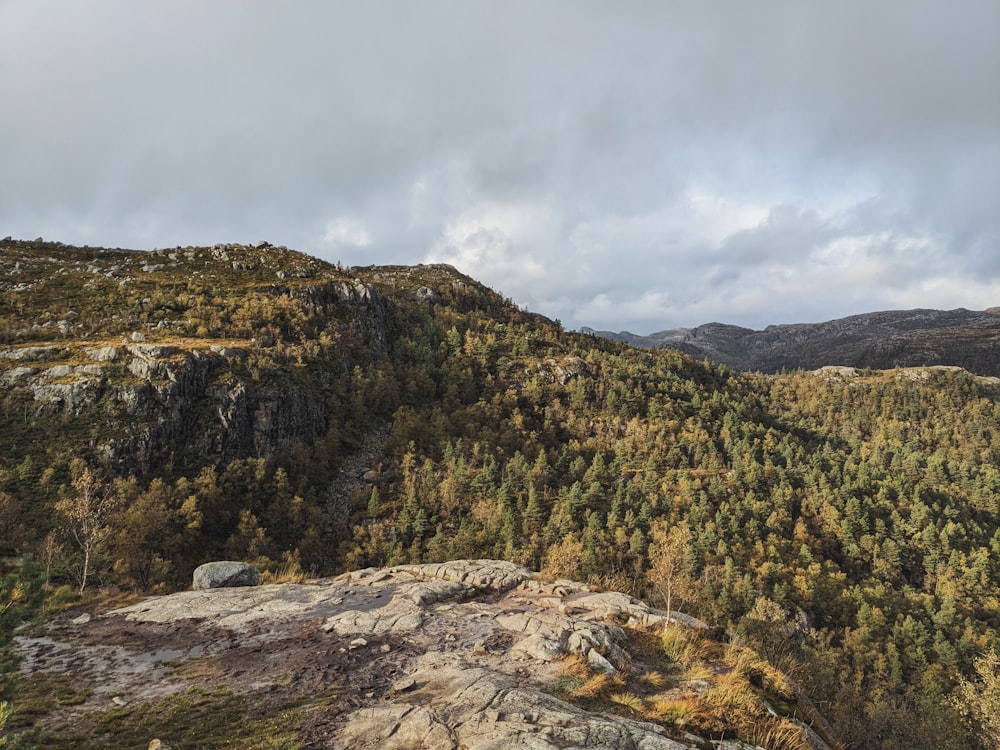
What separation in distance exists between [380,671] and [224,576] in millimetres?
16678

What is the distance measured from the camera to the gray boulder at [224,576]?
25.3 metres

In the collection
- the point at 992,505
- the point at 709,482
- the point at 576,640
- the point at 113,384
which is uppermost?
the point at 113,384

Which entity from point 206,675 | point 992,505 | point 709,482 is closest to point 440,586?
point 206,675

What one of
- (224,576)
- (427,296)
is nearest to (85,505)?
(224,576)

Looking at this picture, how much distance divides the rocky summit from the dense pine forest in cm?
450

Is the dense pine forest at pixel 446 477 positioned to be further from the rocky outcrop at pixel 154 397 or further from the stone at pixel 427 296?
the stone at pixel 427 296

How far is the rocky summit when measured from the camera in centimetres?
1097

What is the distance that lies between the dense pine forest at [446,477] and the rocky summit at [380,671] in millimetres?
4503

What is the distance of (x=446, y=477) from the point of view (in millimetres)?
84438

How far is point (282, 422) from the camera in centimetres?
7025

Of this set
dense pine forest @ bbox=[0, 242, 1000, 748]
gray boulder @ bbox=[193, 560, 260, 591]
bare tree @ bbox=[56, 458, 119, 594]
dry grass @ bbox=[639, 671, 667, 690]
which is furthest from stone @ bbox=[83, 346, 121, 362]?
dry grass @ bbox=[639, 671, 667, 690]

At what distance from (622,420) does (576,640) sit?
11162 cm

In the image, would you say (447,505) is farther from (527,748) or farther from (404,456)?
(527,748)

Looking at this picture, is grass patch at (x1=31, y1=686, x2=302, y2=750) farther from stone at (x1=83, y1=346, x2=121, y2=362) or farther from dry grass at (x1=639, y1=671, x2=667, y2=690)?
stone at (x1=83, y1=346, x2=121, y2=362)
